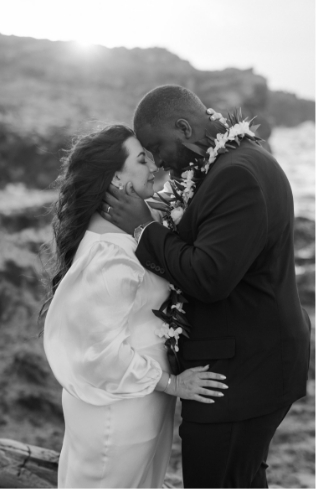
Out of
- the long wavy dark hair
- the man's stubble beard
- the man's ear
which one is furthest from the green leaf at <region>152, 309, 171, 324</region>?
the man's ear

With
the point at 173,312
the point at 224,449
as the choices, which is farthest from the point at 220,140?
the point at 224,449

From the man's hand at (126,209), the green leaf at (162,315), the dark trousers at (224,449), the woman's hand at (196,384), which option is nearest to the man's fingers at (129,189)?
the man's hand at (126,209)

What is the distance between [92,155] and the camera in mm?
2229

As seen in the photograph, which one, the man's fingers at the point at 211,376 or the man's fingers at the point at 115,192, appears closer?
the man's fingers at the point at 211,376

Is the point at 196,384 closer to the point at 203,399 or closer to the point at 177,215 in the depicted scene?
the point at 203,399

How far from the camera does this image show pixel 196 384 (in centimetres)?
206

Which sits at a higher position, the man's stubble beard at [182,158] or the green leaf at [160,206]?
the man's stubble beard at [182,158]

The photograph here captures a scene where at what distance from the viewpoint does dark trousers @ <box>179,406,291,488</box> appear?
2.07 metres

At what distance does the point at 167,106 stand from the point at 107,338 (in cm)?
84

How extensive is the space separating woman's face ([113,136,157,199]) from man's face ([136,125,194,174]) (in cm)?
4

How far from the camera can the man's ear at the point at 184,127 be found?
209 centimetres

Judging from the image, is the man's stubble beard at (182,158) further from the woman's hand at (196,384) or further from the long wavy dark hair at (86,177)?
the woman's hand at (196,384)

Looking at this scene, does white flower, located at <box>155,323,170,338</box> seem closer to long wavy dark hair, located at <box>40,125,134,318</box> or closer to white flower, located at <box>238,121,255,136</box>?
long wavy dark hair, located at <box>40,125,134,318</box>

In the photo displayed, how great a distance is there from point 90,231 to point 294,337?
0.84 metres
